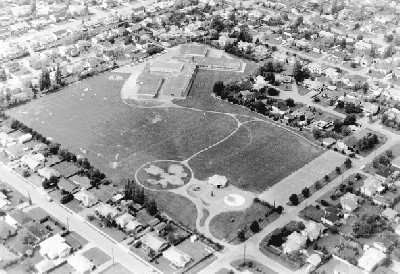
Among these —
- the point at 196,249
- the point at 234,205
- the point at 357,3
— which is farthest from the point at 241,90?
the point at 357,3

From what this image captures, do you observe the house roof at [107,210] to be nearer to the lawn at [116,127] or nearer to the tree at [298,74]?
the lawn at [116,127]

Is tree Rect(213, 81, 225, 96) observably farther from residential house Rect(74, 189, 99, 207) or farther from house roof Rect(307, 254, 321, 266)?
house roof Rect(307, 254, 321, 266)

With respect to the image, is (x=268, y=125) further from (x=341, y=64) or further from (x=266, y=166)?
(x=341, y=64)

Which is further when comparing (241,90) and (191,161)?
(241,90)

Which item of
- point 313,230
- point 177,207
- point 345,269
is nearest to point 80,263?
point 177,207

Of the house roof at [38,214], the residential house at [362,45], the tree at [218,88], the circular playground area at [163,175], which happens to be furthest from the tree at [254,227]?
the residential house at [362,45]

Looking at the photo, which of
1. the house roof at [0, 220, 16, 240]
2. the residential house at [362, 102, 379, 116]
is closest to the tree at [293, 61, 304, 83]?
the residential house at [362, 102, 379, 116]

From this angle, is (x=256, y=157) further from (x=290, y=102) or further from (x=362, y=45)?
(x=362, y=45)
